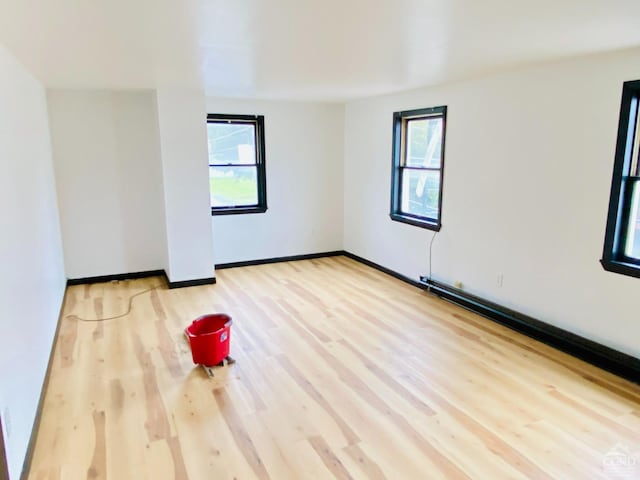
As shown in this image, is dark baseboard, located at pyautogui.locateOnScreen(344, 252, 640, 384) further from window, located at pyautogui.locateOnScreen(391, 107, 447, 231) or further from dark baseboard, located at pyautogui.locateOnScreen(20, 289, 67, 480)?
dark baseboard, located at pyautogui.locateOnScreen(20, 289, 67, 480)

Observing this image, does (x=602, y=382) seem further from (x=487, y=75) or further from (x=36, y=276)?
(x=36, y=276)

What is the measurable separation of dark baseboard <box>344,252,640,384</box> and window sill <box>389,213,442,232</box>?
61 centimetres

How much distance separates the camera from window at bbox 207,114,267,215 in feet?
19.5

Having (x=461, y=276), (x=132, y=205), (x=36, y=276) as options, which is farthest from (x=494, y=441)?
(x=132, y=205)

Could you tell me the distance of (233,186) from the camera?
6156 millimetres

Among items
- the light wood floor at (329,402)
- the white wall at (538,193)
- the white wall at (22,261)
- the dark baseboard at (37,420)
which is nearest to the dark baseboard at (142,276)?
the light wood floor at (329,402)

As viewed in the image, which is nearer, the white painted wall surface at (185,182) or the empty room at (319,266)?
the empty room at (319,266)

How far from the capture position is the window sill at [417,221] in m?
5.00

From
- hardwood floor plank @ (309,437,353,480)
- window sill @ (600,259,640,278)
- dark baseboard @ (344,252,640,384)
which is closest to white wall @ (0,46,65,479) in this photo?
hardwood floor plank @ (309,437,353,480)

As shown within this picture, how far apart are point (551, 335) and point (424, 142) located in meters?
2.53

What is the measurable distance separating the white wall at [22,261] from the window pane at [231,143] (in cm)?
206

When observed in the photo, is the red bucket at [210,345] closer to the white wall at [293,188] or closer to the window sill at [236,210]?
the window sill at [236,210]

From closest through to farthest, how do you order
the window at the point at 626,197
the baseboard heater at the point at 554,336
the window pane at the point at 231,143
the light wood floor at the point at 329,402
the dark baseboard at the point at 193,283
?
the light wood floor at the point at 329,402 → the window at the point at 626,197 → the baseboard heater at the point at 554,336 → the dark baseboard at the point at 193,283 → the window pane at the point at 231,143

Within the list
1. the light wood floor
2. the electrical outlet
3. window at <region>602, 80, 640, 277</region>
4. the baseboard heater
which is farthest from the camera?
the baseboard heater
